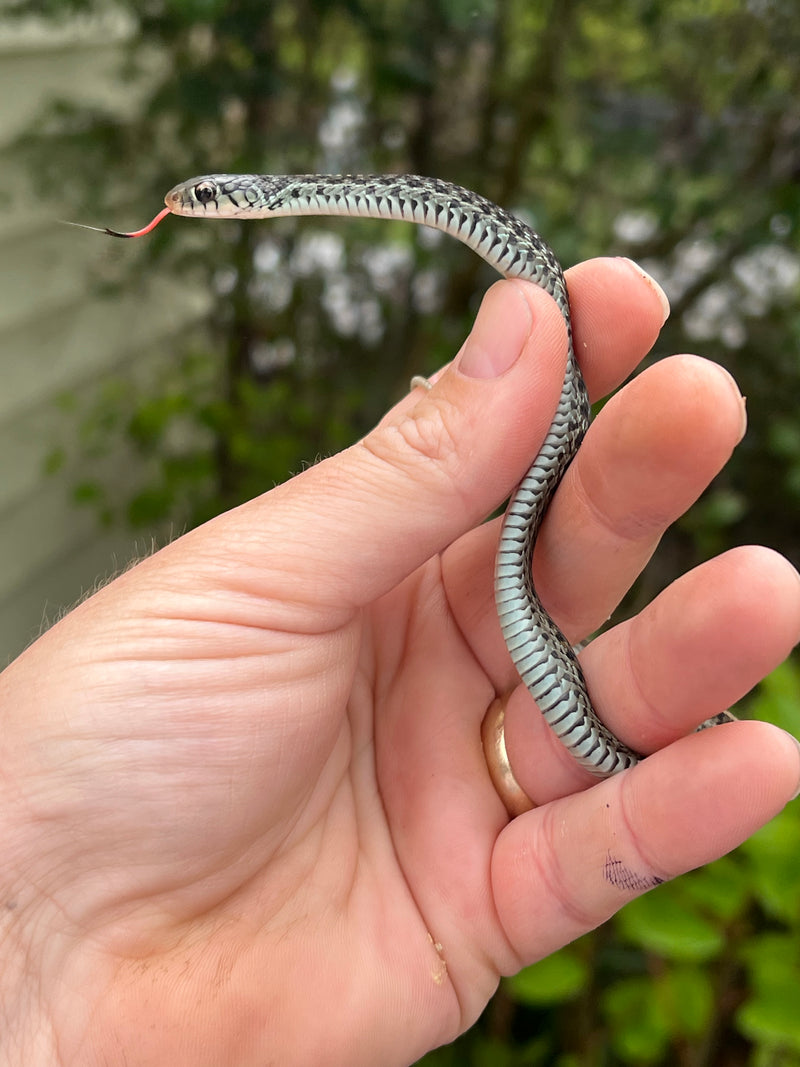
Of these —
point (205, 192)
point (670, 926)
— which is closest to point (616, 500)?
point (670, 926)

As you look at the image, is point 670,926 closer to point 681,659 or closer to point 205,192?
point 681,659

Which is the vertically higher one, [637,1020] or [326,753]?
[326,753]

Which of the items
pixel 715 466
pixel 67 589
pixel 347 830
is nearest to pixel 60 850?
pixel 347 830

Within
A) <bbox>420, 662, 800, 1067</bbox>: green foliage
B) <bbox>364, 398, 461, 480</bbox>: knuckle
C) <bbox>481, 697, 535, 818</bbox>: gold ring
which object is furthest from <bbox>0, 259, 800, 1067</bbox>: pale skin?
<bbox>420, 662, 800, 1067</bbox>: green foliage

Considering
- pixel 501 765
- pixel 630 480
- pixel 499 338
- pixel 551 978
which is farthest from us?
pixel 551 978

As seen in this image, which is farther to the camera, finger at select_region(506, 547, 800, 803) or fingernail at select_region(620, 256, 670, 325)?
fingernail at select_region(620, 256, 670, 325)

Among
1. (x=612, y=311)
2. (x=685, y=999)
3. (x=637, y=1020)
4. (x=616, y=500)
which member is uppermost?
(x=612, y=311)

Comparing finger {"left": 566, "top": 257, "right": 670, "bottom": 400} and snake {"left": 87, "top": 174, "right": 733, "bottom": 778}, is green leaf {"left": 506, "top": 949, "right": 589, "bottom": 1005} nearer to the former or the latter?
snake {"left": 87, "top": 174, "right": 733, "bottom": 778}

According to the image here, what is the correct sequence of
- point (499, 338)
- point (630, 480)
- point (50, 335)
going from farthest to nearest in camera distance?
point (50, 335)
point (630, 480)
point (499, 338)
